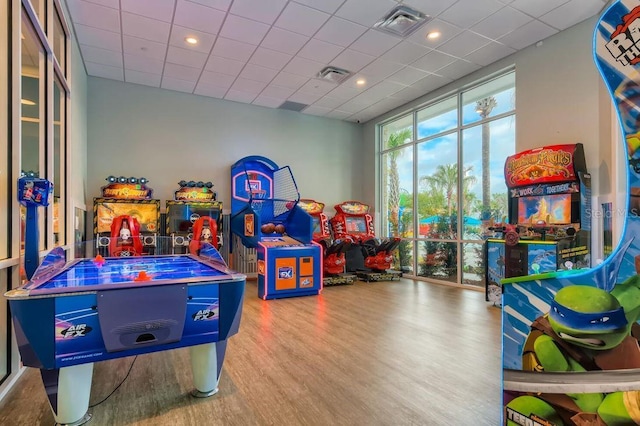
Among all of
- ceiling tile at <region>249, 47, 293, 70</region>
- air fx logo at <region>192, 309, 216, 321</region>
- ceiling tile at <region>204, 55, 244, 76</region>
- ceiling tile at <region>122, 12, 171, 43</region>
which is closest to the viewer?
air fx logo at <region>192, 309, 216, 321</region>

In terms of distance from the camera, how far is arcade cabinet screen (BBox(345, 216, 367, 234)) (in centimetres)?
751

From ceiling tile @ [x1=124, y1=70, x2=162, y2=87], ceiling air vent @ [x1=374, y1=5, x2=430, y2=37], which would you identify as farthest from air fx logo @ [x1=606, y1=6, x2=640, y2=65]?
ceiling tile @ [x1=124, y1=70, x2=162, y2=87]

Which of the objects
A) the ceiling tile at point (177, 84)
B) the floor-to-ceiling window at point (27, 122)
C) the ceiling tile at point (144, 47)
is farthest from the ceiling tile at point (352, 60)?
the floor-to-ceiling window at point (27, 122)

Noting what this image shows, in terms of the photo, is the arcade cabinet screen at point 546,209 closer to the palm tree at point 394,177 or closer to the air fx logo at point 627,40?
the palm tree at point 394,177

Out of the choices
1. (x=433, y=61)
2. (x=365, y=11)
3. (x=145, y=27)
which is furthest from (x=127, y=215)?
(x=433, y=61)

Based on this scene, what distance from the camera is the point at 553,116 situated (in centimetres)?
480

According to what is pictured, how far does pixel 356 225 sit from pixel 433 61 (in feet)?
11.6

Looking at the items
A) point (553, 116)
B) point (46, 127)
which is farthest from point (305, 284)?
point (553, 116)

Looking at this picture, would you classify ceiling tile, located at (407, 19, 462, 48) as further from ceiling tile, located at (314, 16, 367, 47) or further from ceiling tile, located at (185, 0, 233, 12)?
ceiling tile, located at (185, 0, 233, 12)

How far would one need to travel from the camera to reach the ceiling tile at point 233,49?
492 centimetres

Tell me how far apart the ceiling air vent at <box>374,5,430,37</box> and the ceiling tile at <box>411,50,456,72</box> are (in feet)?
2.74

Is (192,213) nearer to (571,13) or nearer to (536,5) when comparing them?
(536,5)

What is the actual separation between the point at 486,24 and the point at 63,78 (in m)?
5.25

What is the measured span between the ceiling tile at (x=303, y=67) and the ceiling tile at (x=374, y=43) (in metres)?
0.77
